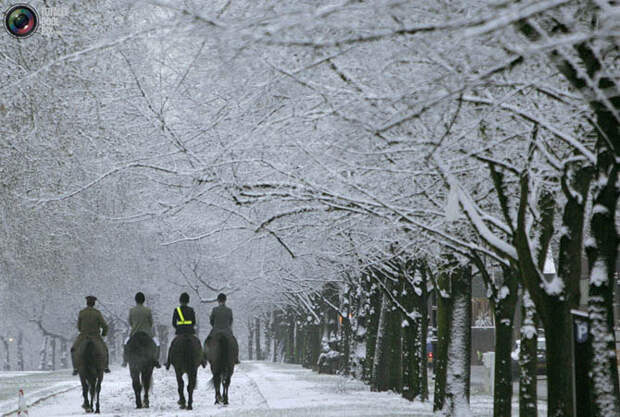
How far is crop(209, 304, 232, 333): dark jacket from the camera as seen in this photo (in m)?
21.0

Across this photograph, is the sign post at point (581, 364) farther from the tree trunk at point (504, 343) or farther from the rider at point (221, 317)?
the rider at point (221, 317)

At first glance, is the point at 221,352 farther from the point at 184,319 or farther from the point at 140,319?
the point at 140,319

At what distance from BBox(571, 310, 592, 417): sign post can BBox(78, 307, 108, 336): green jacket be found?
1155cm

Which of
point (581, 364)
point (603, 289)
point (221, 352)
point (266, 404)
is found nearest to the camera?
point (603, 289)

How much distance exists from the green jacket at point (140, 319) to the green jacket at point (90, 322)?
2.29 ft

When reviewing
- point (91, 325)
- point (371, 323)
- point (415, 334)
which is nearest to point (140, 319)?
point (91, 325)

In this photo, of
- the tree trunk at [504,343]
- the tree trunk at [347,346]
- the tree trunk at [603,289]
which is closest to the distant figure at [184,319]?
the tree trunk at [504,343]

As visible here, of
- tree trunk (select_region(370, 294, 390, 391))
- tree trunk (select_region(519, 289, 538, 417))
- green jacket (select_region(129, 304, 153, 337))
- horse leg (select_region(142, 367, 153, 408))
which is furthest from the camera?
tree trunk (select_region(370, 294, 390, 391))

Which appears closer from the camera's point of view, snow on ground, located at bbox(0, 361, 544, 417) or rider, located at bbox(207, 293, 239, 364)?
snow on ground, located at bbox(0, 361, 544, 417)

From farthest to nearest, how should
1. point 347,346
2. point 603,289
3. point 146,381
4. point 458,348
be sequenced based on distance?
point 347,346 < point 146,381 < point 458,348 < point 603,289

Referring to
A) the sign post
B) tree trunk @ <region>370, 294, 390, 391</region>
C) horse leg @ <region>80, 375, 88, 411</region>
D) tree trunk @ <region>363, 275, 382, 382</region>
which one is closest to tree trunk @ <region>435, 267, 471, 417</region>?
horse leg @ <region>80, 375, 88, 411</region>

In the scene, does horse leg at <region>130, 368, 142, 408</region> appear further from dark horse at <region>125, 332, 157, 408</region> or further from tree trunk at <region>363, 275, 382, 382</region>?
tree trunk at <region>363, 275, 382, 382</region>

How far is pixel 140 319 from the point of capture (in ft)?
65.9

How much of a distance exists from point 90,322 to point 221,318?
2827 millimetres
